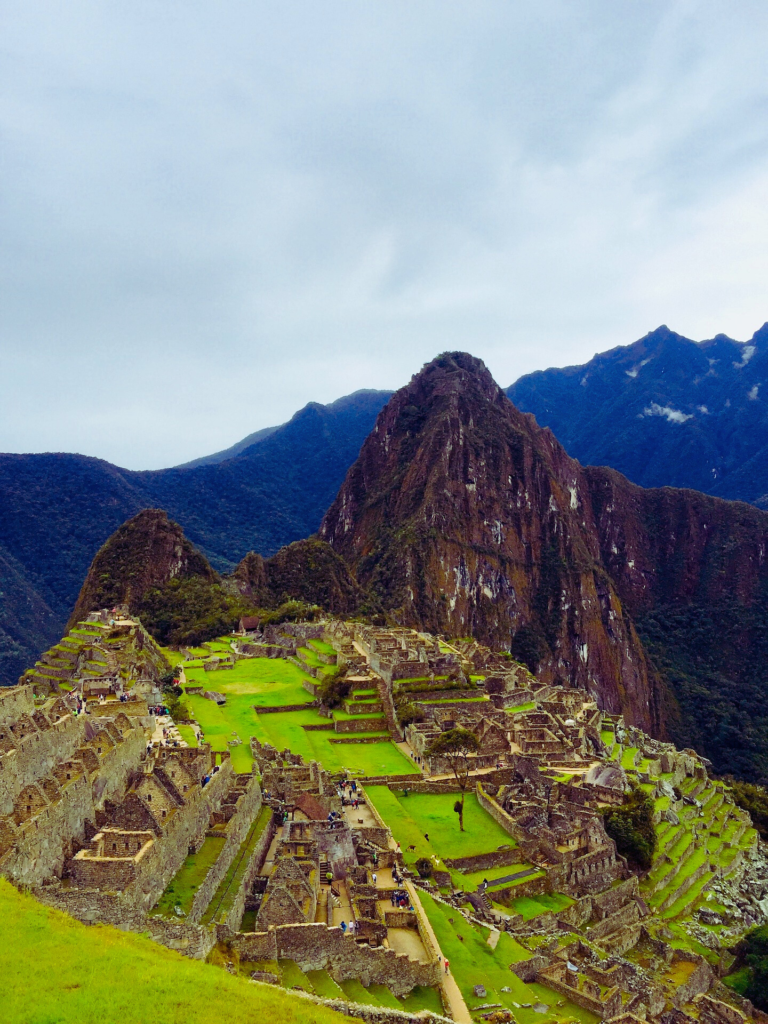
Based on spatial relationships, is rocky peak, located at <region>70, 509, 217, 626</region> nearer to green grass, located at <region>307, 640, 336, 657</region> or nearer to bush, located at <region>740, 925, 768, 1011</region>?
green grass, located at <region>307, 640, 336, 657</region>

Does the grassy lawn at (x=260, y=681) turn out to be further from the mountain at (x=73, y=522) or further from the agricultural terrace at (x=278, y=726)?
the mountain at (x=73, y=522)

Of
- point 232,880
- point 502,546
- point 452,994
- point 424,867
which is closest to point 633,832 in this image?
point 424,867

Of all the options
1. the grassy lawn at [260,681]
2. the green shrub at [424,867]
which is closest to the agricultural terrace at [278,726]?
the grassy lawn at [260,681]

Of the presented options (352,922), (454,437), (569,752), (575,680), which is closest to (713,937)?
(569,752)

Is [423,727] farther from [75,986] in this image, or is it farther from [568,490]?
[568,490]

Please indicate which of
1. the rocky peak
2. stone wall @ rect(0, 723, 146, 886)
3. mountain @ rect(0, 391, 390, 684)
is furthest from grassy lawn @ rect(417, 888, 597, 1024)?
the rocky peak

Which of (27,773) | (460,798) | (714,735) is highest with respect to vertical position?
(27,773)
